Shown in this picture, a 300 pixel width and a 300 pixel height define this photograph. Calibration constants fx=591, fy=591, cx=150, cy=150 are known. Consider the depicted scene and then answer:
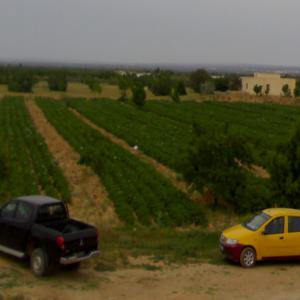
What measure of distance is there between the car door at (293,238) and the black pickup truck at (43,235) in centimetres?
455

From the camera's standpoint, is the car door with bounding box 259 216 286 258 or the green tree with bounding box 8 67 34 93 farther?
Answer: the green tree with bounding box 8 67 34 93

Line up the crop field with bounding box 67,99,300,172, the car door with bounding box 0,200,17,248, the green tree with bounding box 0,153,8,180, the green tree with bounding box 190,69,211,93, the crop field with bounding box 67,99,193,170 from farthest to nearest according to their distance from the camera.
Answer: the green tree with bounding box 190,69,211,93 → the crop field with bounding box 67,99,300,172 → the crop field with bounding box 67,99,193,170 → the green tree with bounding box 0,153,8,180 → the car door with bounding box 0,200,17,248

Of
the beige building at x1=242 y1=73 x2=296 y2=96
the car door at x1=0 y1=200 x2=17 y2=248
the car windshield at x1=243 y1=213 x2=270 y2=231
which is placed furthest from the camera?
the beige building at x1=242 y1=73 x2=296 y2=96

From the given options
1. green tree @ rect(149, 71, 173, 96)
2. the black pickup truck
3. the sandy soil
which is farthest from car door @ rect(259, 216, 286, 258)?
green tree @ rect(149, 71, 173, 96)

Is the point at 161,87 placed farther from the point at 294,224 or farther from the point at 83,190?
the point at 294,224

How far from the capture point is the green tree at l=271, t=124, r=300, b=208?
17516 millimetres

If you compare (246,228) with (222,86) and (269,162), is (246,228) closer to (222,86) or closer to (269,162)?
(269,162)

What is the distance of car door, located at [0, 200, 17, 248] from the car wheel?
5.14 m

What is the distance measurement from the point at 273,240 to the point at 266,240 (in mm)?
169

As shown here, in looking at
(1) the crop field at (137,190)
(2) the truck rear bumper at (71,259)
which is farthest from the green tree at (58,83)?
(2) the truck rear bumper at (71,259)

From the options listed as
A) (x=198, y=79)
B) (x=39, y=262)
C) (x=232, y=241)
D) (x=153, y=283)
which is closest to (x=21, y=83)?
(x=198, y=79)

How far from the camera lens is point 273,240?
13.5 m

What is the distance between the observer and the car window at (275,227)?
13578mm

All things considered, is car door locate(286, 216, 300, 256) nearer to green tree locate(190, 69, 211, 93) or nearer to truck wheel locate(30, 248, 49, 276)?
truck wheel locate(30, 248, 49, 276)
